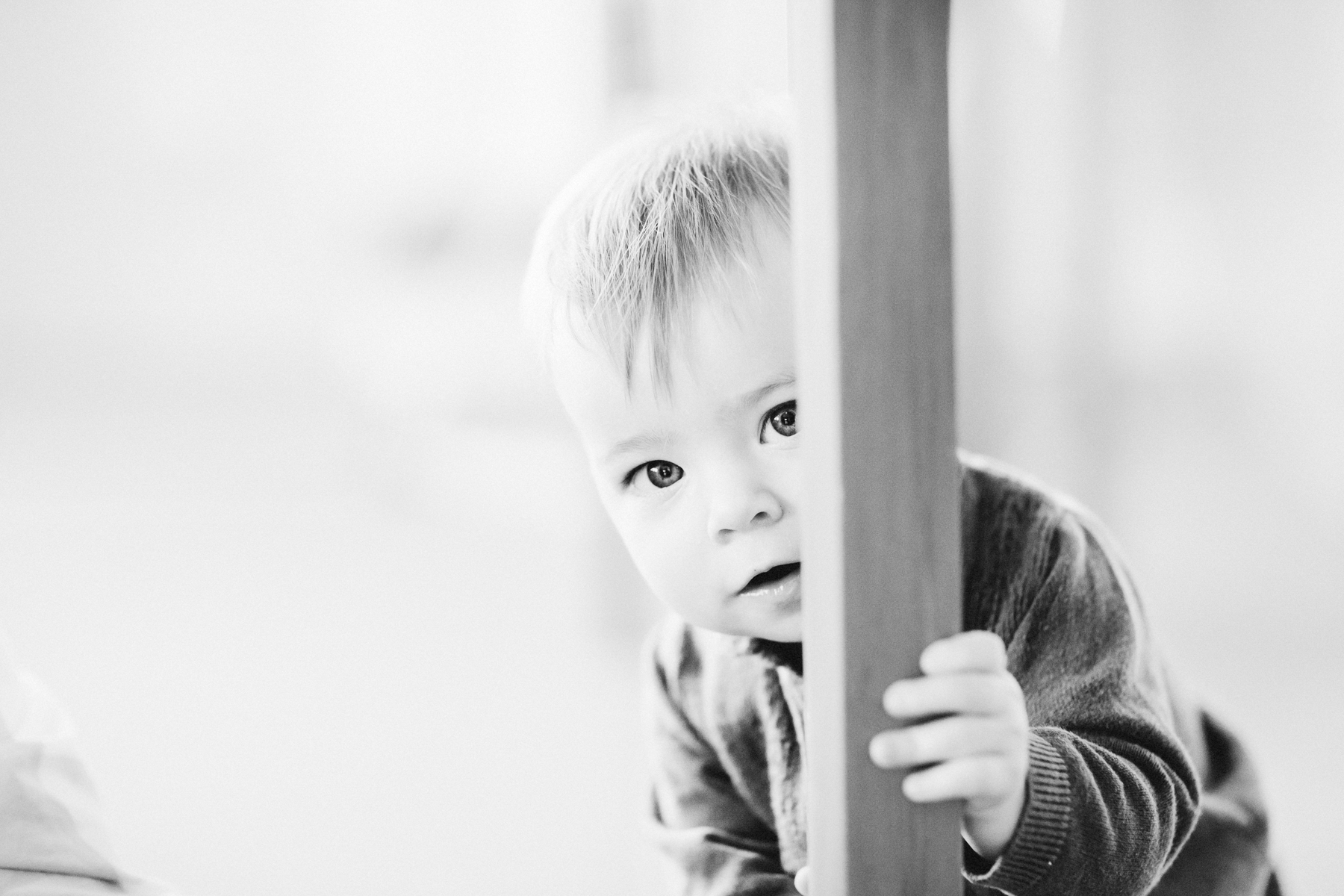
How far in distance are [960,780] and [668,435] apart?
0.22m

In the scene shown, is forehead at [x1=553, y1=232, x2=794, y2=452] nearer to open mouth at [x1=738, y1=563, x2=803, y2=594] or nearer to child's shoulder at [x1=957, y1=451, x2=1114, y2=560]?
open mouth at [x1=738, y1=563, x2=803, y2=594]

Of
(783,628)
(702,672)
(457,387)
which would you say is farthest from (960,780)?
(457,387)

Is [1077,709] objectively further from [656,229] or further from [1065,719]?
[656,229]

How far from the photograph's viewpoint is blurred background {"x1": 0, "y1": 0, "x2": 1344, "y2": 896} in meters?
1.31

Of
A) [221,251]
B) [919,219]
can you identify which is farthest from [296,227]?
[919,219]

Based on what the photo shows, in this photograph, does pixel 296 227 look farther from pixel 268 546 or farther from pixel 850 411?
pixel 850 411

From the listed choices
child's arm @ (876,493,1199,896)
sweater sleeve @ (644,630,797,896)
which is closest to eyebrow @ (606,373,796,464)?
child's arm @ (876,493,1199,896)

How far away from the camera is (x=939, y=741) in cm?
34

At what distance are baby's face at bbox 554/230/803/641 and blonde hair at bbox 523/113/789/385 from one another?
0.01 meters

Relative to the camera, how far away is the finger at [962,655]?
1.09ft

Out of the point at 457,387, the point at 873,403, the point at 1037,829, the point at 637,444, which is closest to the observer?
the point at 873,403

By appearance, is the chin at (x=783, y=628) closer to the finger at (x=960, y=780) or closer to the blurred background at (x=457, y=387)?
the finger at (x=960, y=780)

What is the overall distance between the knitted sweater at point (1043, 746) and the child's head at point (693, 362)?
4.8 inches

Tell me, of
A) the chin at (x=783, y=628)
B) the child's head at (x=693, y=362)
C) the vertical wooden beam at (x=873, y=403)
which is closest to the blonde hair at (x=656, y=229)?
the child's head at (x=693, y=362)
